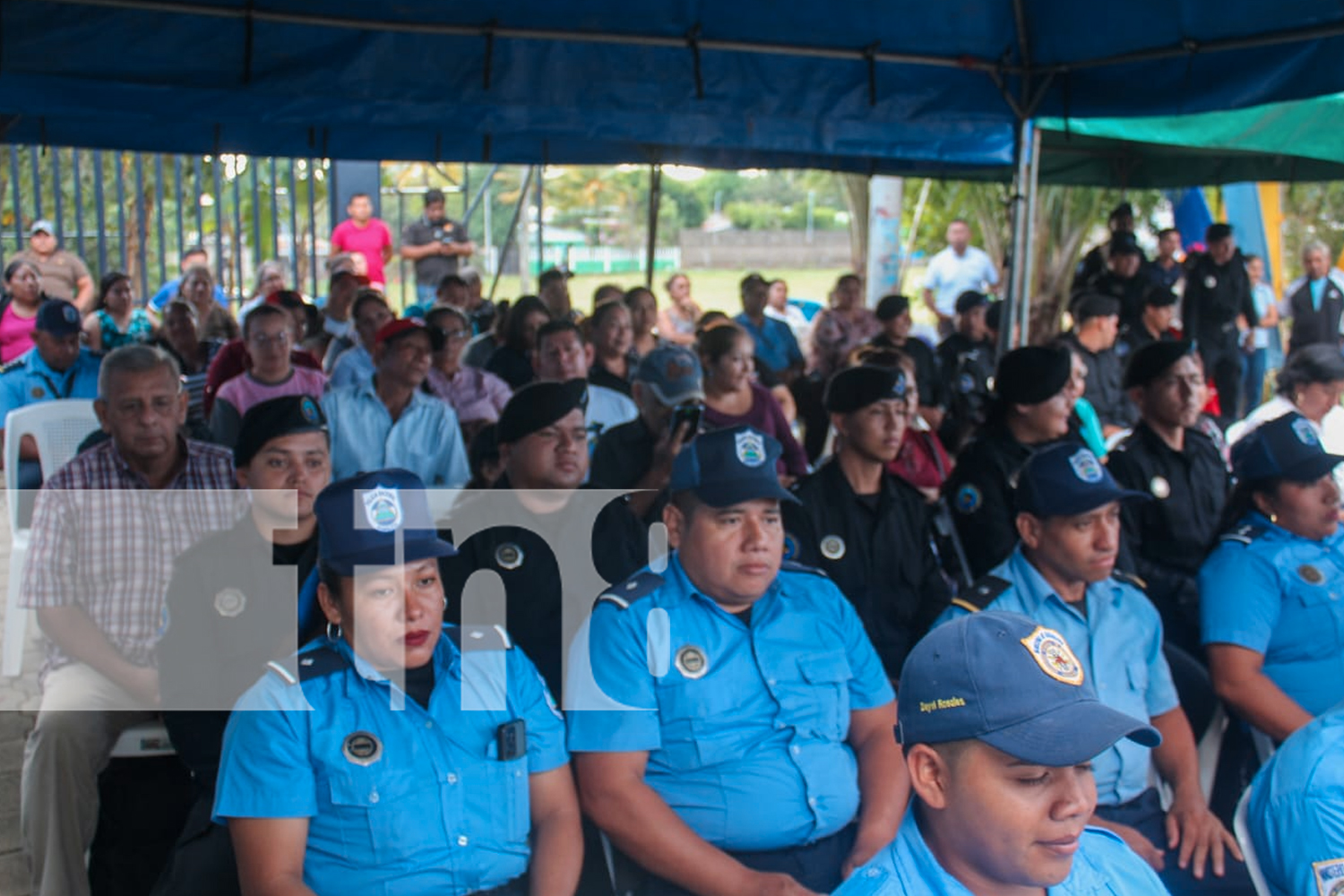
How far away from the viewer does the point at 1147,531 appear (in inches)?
163

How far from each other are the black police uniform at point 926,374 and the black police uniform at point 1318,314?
5792 millimetres

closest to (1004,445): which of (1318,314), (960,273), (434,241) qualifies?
(434,241)

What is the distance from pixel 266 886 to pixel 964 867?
1288 mm

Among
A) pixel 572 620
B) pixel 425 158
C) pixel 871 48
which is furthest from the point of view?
pixel 425 158

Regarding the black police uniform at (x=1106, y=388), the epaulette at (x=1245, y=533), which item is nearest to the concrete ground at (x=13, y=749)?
the epaulette at (x=1245, y=533)

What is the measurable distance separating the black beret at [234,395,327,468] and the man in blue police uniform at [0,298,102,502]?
2950mm

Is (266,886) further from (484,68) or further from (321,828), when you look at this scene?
(484,68)

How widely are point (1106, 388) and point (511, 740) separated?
17.8 ft

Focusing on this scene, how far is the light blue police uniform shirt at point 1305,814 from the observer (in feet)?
6.58

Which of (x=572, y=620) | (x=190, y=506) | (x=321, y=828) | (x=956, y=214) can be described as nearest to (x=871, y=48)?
(x=572, y=620)

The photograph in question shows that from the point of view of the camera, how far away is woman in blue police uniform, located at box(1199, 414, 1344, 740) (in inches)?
125

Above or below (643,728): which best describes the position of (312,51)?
above

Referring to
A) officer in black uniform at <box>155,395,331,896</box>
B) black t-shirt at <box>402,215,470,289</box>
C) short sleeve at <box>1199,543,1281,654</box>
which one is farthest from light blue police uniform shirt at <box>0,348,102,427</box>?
black t-shirt at <box>402,215,470,289</box>

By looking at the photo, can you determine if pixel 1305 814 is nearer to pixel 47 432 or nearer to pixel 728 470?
pixel 728 470
